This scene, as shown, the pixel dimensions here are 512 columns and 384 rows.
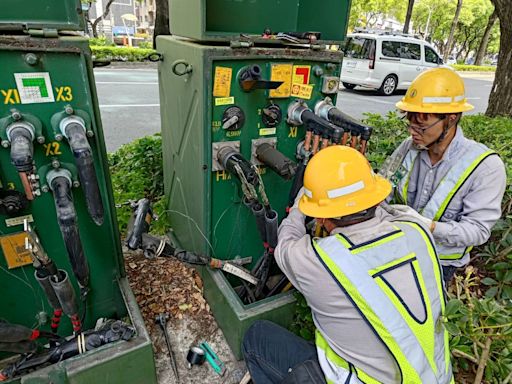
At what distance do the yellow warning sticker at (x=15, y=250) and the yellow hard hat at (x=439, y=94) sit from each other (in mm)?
2308

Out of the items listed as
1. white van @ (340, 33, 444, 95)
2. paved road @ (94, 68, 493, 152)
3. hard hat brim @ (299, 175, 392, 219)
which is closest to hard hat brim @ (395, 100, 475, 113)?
hard hat brim @ (299, 175, 392, 219)

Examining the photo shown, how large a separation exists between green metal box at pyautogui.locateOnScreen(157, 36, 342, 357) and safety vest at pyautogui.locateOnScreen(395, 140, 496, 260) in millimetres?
893

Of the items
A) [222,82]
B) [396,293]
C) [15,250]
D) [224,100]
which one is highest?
[222,82]

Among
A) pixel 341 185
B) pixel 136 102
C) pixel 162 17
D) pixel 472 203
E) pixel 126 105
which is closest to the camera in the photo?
pixel 341 185

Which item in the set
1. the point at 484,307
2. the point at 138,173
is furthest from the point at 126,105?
the point at 484,307

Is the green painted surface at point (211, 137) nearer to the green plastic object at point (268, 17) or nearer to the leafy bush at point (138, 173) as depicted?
the green plastic object at point (268, 17)

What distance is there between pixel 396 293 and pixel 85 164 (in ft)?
4.74

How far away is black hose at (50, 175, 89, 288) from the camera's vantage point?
5.44 feet

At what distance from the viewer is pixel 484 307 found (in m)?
1.69

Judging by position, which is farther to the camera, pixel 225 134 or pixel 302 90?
pixel 302 90

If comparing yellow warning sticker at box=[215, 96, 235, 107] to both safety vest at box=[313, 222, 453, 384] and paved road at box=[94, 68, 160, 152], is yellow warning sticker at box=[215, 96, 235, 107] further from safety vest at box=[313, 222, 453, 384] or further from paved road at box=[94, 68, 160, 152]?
paved road at box=[94, 68, 160, 152]

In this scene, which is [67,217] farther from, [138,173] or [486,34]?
[486,34]

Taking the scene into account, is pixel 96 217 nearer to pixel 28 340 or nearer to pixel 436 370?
pixel 28 340


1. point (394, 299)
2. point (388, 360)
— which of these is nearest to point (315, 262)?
point (394, 299)
